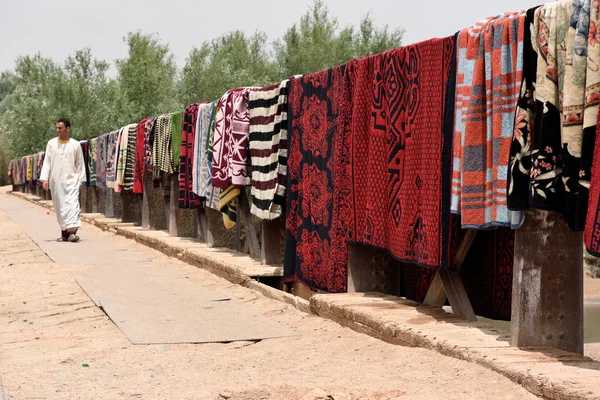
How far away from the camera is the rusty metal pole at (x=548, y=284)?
4430 mm

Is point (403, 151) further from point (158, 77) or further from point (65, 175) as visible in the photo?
point (158, 77)

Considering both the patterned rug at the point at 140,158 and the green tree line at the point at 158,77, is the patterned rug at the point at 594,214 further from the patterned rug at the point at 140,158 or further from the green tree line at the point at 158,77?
the green tree line at the point at 158,77

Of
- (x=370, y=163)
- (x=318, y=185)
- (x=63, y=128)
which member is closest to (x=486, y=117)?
(x=370, y=163)

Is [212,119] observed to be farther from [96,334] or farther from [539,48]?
[539,48]

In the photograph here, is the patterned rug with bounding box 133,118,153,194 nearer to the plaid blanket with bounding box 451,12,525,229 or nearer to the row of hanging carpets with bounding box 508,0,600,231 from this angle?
the plaid blanket with bounding box 451,12,525,229

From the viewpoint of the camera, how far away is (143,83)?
4628 cm

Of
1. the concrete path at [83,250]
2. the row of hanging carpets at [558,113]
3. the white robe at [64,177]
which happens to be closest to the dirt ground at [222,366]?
the row of hanging carpets at [558,113]

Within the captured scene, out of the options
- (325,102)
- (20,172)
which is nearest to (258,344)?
(325,102)

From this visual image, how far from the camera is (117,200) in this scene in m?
18.5

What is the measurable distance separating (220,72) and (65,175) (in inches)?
1393

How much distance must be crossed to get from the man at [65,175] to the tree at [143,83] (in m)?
33.1

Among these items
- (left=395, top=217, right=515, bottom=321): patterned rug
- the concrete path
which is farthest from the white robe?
(left=395, top=217, right=515, bottom=321): patterned rug

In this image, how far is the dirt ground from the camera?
411 centimetres

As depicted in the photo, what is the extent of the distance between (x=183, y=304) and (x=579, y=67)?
4.15 metres
